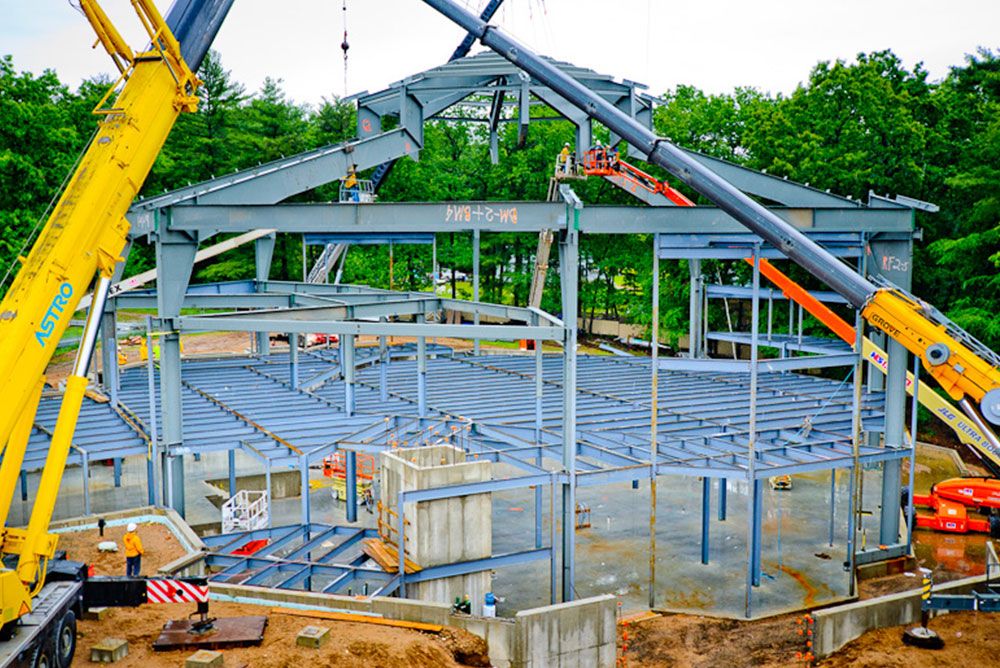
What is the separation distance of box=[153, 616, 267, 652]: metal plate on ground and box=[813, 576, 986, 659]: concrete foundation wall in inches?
389

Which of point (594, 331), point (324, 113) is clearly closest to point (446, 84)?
point (324, 113)

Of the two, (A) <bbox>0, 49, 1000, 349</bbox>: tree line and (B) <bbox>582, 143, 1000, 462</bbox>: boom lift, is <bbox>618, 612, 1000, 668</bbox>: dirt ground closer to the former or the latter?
(B) <bbox>582, 143, 1000, 462</bbox>: boom lift

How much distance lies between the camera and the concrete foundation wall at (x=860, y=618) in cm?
1603

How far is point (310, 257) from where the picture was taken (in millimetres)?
56938

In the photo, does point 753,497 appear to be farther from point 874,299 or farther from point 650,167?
point 650,167

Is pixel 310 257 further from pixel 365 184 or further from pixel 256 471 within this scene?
pixel 256 471

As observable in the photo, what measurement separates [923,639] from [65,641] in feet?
47.6

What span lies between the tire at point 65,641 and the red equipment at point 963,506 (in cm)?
2129

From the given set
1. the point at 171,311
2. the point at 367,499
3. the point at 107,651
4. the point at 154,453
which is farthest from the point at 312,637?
the point at 367,499

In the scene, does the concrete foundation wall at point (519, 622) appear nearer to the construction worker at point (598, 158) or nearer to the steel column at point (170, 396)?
the steel column at point (170, 396)

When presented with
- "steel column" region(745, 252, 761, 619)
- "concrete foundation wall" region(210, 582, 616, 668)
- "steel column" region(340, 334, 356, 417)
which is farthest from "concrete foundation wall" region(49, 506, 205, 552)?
"steel column" region(745, 252, 761, 619)

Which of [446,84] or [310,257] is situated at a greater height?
[446,84]

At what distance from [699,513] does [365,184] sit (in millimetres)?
23021

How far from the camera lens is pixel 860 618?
1641cm
